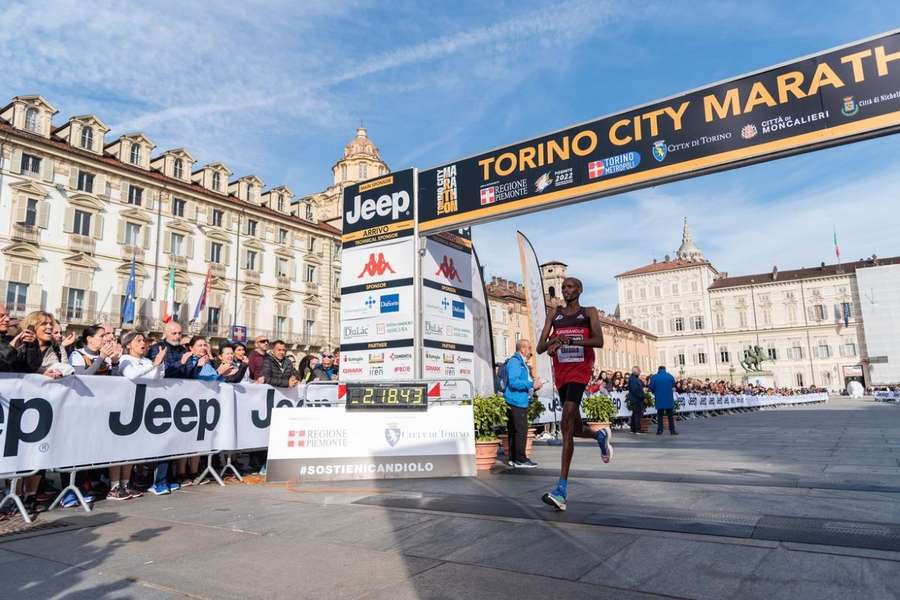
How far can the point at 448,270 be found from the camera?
12.0 m

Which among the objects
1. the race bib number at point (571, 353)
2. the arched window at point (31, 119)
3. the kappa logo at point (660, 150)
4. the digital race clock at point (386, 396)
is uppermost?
the arched window at point (31, 119)

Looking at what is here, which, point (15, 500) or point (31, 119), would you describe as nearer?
point (15, 500)

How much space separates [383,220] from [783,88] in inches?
283

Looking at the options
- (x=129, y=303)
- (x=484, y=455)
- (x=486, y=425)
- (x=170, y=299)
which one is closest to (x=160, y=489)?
(x=484, y=455)

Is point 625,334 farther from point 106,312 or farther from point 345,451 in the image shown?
point 345,451

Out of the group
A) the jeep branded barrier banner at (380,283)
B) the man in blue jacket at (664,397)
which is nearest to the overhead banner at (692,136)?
the jeep branded barrier banner at (380,283)

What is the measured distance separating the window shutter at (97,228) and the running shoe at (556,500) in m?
37.9

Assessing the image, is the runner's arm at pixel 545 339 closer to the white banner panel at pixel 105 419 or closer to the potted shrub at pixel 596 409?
the white banner panel at pixel 105 419

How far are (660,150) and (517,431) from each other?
4.67 m

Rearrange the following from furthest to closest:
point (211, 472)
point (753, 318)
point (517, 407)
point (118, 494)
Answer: point (753, 318) < point (517, 407) < point (211, 472) < point (118, 494)

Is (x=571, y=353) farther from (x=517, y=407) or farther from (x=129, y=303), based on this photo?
(x=129, y=303)

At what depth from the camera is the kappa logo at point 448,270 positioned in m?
11.8

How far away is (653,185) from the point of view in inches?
340

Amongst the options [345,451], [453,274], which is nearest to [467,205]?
[453,274]
